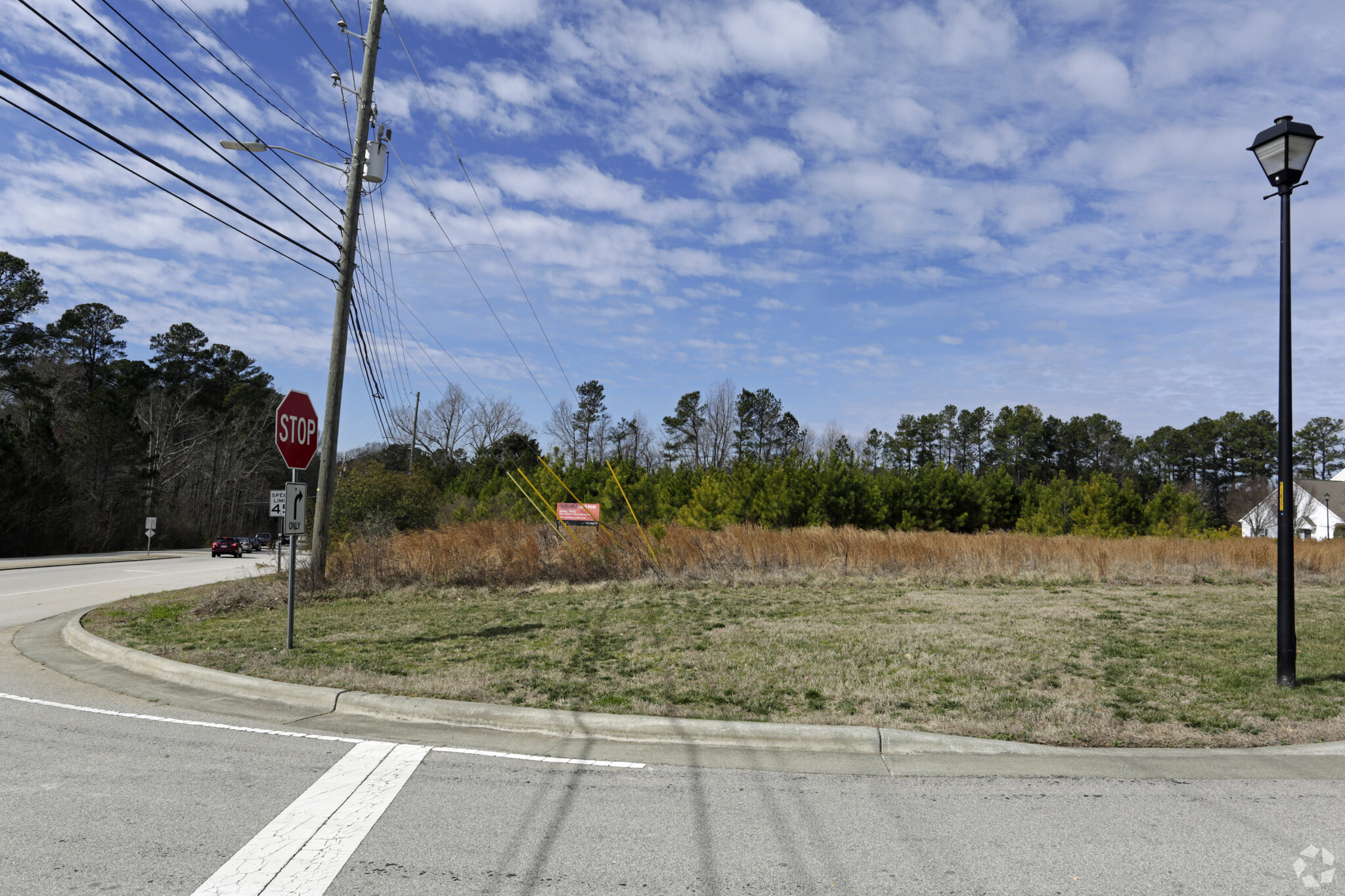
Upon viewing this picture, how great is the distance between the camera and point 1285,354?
770 cm

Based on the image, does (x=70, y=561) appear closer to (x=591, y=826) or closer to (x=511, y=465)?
(x=511, y=465)

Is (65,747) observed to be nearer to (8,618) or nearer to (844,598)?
(8,618)

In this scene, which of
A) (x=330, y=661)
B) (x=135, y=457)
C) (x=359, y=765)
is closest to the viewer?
(x=359, y=765)

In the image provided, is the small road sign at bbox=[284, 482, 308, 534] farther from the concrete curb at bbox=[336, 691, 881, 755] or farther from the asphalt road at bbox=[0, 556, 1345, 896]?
the asphalt road at bbox=[0, 556, 1345, 896]

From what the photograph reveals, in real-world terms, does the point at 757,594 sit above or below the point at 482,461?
below

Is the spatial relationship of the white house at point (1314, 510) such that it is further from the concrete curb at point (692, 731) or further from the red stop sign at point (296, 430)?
the red stop sign at point (296, 430)

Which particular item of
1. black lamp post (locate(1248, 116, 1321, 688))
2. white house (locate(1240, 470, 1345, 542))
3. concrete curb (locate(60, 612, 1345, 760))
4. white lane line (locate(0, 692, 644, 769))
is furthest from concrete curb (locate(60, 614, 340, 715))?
white house (locate(1240, 470, 1345, 542))

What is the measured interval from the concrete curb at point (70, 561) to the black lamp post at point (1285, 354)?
3346cm

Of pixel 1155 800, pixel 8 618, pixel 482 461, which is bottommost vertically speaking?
pixel 8 618

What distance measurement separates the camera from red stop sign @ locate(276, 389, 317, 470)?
9.11 m

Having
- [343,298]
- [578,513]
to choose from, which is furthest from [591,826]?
[578,513]

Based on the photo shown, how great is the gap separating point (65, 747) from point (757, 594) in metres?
11.5

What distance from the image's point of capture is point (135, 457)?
51281 millimetres

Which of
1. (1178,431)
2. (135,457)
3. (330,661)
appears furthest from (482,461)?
(1178,431)
